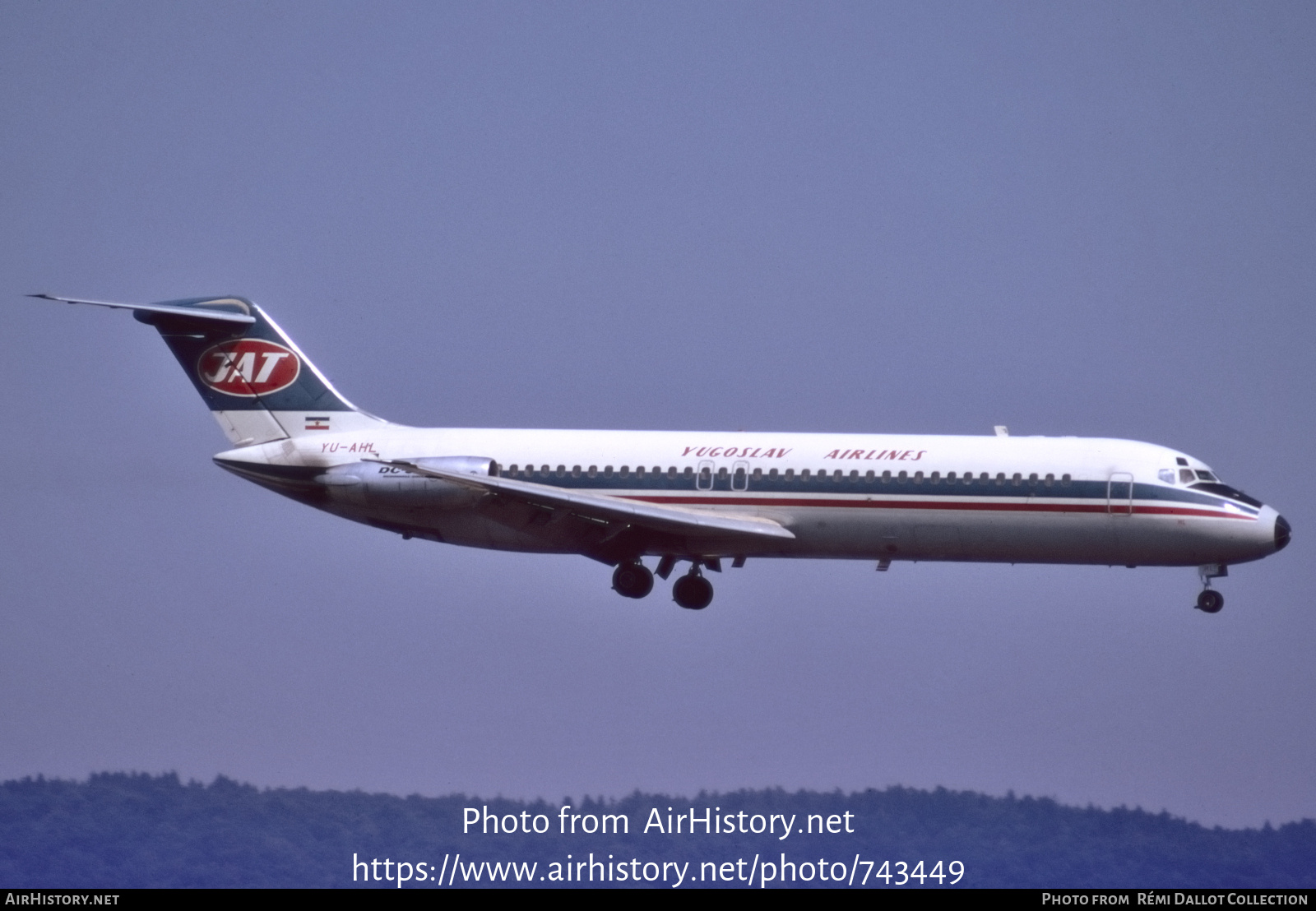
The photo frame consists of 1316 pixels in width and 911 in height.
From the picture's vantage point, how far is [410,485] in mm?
54281

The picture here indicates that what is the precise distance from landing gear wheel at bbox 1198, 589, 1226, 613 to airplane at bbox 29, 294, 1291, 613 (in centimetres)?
4

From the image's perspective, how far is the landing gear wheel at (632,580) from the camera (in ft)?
184

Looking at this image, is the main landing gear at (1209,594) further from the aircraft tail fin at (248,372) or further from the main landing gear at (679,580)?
the aircraft tail fin at (248,372)

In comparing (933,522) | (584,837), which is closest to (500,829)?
(584,837)

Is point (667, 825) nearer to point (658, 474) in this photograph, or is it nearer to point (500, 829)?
point (500, 829)

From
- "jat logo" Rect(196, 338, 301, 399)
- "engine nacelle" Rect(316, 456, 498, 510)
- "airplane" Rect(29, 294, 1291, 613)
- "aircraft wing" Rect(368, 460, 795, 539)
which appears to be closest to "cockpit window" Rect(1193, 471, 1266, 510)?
"airplane" Rect(29, 294, 1291, 613)

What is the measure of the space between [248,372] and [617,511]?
13.2 m

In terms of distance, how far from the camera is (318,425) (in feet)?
192

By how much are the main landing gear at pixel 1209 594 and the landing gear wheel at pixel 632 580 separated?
14271 millimetres

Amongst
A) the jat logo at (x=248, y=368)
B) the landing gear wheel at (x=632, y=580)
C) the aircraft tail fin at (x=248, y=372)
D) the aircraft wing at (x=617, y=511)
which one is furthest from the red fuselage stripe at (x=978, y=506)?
the jat logo at (x=248, y=368)

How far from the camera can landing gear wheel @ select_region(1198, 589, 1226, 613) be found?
52.9m

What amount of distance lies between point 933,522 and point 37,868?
33.5 metres

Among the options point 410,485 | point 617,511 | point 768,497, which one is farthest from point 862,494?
point 410,485

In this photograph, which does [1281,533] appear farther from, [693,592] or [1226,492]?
[693,592]
